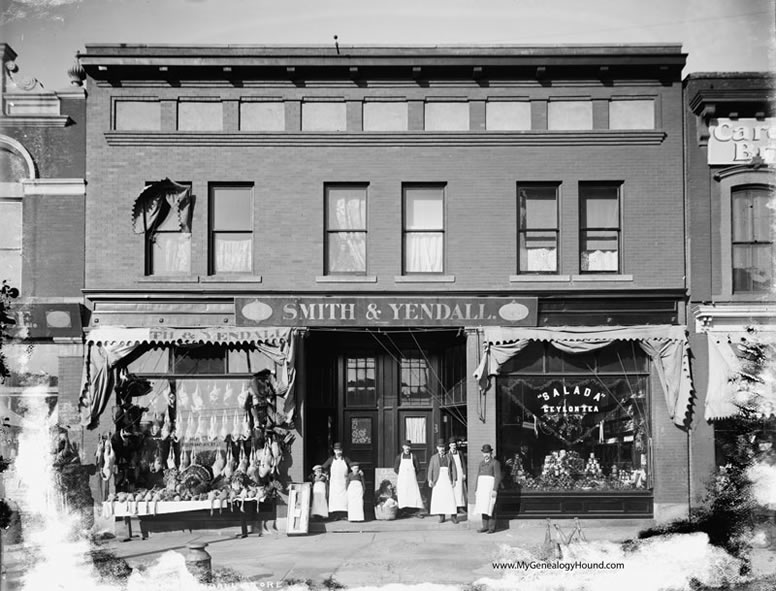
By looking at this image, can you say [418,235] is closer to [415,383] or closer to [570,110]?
[415,383]

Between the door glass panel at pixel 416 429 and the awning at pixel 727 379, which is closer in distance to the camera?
the awning at pixel 727 379

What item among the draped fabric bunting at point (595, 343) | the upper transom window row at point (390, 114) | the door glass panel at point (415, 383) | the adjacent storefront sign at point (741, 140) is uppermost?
the upper transom window row at point (390, 114)

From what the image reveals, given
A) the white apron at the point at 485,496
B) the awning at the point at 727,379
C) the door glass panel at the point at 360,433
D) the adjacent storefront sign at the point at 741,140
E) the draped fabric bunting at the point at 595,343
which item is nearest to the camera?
the white apron at the point at 485,496

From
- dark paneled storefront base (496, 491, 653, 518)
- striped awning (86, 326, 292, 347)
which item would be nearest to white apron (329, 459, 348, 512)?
striped awning (86, 326, 292, 347)

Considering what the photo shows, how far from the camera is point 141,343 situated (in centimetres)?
1922

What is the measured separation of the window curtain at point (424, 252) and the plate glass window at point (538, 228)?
1.79 metres

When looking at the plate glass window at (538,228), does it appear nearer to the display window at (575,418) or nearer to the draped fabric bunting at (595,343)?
the draped fabric bunting at (595,343)

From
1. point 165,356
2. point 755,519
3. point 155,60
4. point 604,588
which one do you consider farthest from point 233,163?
point 755,519

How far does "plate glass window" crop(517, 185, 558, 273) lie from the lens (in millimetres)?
19703

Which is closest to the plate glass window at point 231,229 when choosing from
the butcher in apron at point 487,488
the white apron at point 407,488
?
the white apron at point 407,488

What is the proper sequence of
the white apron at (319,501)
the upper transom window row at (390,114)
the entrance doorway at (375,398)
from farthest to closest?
the entrance doorway at (375,398)
the upper transom window row at (390,114)
the white apron at (319,501)

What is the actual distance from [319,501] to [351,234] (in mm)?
5842

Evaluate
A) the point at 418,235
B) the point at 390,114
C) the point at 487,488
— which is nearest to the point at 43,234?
the point at 390,114

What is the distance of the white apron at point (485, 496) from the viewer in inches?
725
